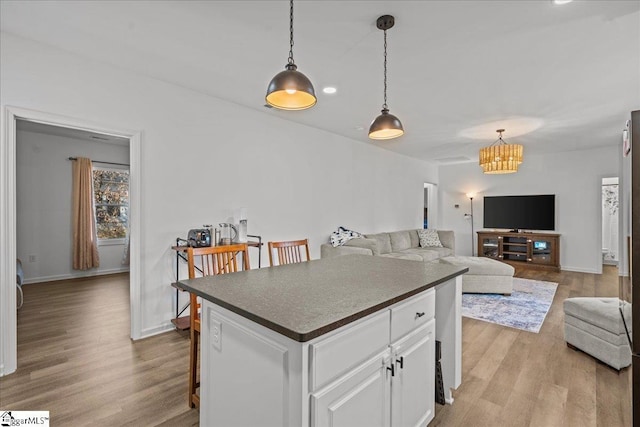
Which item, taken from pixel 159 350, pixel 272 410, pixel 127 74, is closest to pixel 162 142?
pixel 127 74

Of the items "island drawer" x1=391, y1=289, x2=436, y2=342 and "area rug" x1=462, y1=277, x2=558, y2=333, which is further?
"area rug" x1=462, y1=277, x2=558, y2=333

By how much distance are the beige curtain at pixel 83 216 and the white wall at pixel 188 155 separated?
3.64 metres

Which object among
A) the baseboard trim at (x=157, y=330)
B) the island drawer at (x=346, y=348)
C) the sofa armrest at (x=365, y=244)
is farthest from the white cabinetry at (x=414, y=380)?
the sofa armrest at (x=365, y=244)

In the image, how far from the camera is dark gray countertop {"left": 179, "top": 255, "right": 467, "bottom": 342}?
1.18 meters

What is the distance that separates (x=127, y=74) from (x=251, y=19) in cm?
163

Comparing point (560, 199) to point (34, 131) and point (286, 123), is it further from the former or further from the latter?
point (34, 131)

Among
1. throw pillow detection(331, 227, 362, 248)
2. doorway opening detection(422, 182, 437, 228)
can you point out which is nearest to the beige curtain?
throw pillow detection(331, 227, 362, 248)

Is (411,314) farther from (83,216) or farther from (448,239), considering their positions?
(83,216)

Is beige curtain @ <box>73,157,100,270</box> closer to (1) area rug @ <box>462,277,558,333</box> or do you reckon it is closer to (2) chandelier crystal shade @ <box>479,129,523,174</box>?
(1) area rug @ <box>462,277,558,333</box>

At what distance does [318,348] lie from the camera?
3.70 ft

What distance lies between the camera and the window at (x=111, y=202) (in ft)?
20.5

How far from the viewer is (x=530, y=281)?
18.8 feet

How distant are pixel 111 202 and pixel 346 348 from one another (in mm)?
6829

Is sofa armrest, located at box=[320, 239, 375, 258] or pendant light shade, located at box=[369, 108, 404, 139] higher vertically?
pendant light shade, located at box=[369, 108, 404, 139]
